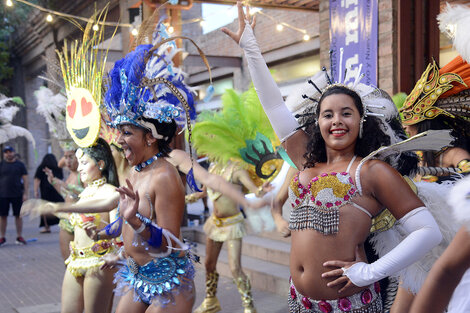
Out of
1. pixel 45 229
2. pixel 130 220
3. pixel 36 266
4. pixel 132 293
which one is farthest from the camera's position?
pixel 45 229

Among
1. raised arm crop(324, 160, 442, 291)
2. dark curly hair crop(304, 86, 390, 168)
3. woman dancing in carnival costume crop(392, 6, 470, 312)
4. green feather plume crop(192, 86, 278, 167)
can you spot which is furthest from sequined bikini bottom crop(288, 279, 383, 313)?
green feather plume crop(192, 86, 278, 167)

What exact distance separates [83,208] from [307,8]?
8074 mm

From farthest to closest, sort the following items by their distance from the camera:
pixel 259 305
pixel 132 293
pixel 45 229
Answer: pixel 45 229 < pixel 259 305 < pixel 132 293

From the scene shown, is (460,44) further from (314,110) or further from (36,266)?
(36,266)

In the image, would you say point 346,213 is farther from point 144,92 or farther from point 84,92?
point 84,92

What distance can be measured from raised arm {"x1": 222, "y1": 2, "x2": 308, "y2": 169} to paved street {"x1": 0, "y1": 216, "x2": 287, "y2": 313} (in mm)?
3197

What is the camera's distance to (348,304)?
7.52ft

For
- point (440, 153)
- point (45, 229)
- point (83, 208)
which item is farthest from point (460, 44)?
point (45, 229)

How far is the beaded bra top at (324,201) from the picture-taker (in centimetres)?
229

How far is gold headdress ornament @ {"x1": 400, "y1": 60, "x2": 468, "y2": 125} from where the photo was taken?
3.29m

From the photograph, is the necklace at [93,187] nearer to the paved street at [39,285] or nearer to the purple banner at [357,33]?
the paved street at [39,285]

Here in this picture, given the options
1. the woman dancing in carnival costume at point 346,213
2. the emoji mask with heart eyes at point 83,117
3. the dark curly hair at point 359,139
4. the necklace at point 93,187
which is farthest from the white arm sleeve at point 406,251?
the necklace at point 93,187

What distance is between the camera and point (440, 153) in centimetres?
358

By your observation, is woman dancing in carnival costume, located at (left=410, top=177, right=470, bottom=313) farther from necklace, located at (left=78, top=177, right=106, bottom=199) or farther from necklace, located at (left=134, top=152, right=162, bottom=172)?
necklace, located at (left=78, top=177, right=106, bottom=199)
